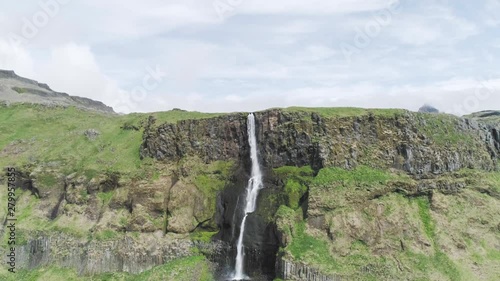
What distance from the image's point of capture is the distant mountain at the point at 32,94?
413 feet

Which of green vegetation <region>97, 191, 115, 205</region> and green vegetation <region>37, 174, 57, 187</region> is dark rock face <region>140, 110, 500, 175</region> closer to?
green vegetation <region>97, 191, 115, 205</region>

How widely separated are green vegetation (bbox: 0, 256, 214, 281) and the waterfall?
399 centimetres

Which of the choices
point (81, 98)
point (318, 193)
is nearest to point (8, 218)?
point (318, 193)

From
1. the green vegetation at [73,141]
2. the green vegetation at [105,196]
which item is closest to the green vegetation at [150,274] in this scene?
the green vegetation at [105,196]

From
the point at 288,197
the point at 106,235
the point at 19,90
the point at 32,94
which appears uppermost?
the point at 19,90

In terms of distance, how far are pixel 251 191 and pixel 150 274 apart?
59.4 ft

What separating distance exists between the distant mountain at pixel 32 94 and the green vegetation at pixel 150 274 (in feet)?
222

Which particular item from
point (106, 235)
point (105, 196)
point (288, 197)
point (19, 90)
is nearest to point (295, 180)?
point (288, 197)

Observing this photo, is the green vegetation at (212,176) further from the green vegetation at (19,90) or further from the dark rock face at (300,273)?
the green vegetation at (19,90)

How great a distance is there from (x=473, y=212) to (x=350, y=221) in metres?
16.6

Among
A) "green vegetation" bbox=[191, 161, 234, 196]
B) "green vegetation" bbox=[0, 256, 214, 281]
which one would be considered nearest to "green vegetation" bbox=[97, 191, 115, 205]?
"green vegetation" bbox=[0, 256, 214, 281]

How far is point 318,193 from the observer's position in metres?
58.7

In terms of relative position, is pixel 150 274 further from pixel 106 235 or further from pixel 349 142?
pixel 349 142

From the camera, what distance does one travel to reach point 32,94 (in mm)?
137000
